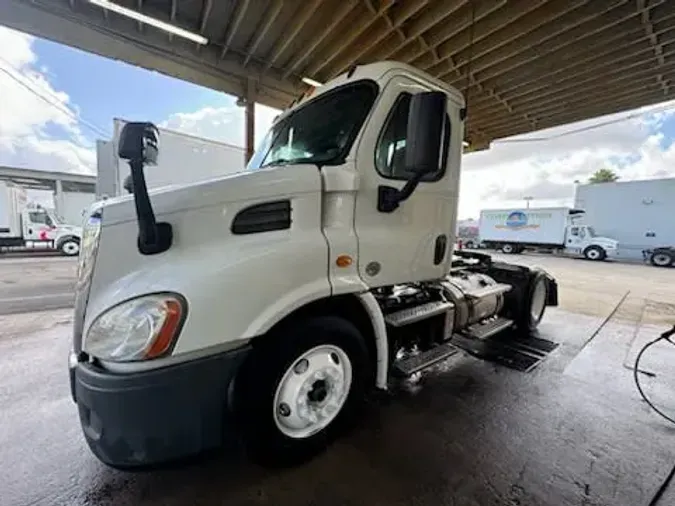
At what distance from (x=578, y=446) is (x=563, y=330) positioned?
3368mm

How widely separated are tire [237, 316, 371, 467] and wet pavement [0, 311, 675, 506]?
167 millimetres

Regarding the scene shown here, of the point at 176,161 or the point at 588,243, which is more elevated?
the point at 176,161

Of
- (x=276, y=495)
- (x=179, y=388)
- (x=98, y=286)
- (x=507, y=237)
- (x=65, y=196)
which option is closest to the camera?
(x=179, y=388)

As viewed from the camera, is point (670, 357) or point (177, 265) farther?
point (670, 357)

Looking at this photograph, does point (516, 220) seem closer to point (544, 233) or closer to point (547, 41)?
point (544, 233)

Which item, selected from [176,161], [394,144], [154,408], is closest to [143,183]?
[154,408]

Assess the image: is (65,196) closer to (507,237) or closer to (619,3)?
(619,3)

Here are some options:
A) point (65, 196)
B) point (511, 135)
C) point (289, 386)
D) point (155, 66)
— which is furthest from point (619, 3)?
point (65, 196)

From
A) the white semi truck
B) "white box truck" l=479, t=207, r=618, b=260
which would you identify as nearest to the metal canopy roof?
the white semi truck

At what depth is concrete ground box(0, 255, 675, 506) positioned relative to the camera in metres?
1.91

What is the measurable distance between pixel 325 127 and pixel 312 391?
1.74m

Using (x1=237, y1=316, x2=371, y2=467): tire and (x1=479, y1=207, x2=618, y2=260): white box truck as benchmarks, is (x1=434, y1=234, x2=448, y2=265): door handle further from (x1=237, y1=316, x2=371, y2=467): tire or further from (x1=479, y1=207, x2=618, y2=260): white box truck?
(x1=479, y1=207, x2=618, y2=260): white box truck

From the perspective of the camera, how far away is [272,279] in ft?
6.02

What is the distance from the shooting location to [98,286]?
67.8 inches
